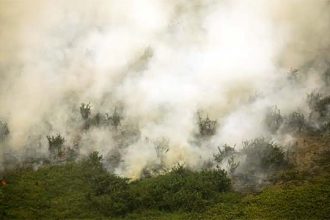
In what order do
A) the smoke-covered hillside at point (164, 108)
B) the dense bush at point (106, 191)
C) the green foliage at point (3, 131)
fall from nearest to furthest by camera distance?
the dense bush at point (106, 191) → the smoke-covered hillside at point (164, 108) → the green foliage at point (3, 131)

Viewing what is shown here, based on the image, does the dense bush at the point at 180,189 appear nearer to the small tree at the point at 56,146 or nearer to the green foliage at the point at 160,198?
the green foliage at the point at 160,198

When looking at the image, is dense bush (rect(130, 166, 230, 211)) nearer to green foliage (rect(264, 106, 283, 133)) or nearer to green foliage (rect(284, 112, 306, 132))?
green foliage (rect(264, 106, 283, 133))

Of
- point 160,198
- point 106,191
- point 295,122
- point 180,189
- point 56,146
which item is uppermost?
point 56,146

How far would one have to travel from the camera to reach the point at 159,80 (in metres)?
33.4

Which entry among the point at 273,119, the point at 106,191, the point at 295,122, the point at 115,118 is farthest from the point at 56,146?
the point at 295,122

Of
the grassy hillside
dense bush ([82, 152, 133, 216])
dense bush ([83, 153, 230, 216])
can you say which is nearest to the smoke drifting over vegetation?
dense bush ([82, 152, 133, 216])

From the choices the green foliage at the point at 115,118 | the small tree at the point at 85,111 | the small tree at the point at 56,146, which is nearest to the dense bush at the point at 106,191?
Result: the small tree at the point at 56,146

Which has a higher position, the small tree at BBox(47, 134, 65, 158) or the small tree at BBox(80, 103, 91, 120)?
the small tree at BBox(80, 103, 91, 120)

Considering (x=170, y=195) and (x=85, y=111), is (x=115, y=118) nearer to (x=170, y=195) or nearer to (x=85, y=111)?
(x=85, y=111)

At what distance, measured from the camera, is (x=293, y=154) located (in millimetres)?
27000

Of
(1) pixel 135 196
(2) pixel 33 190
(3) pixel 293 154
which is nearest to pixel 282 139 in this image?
(3) pixel 293 154

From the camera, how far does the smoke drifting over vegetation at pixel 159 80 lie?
2894 centimetres

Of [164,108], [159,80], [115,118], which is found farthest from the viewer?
[159,80]

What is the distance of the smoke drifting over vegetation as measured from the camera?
28.9 metres
